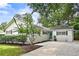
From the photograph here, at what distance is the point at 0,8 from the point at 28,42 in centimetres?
65

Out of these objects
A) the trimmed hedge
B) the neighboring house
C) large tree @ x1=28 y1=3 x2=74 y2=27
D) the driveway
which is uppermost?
large tree @ x1=28 y1=3 x2=74 y2=27

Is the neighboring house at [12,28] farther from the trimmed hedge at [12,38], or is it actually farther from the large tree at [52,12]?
the large tree at [52,12]

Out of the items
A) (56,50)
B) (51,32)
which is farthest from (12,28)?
(56,50)

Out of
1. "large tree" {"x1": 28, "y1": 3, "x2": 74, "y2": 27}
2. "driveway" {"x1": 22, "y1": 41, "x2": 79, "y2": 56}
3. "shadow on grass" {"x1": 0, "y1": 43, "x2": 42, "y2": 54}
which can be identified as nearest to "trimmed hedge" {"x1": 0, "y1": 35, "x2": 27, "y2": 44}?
"shadow on grass" {"x1": 0, "y1": 43, "x2": 42, "y2": 54}

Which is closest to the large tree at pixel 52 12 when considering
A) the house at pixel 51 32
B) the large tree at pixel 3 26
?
the house at pixel 51 32

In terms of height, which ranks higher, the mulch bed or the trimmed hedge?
the trimmed hedge

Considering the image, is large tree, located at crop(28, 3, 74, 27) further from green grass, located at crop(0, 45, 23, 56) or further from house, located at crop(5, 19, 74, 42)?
green grass, located at crop(0, 45, 23, 56)

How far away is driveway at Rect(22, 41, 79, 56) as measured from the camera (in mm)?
3691

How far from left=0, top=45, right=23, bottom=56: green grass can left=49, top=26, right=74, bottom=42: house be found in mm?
519

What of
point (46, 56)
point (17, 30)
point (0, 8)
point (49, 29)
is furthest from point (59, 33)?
point (0, 8)

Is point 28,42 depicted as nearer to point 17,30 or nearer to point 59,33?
point 17,30

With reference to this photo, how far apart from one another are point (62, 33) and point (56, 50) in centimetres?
27

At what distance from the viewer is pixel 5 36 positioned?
3760 millimetres

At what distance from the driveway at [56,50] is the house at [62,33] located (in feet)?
0.30
